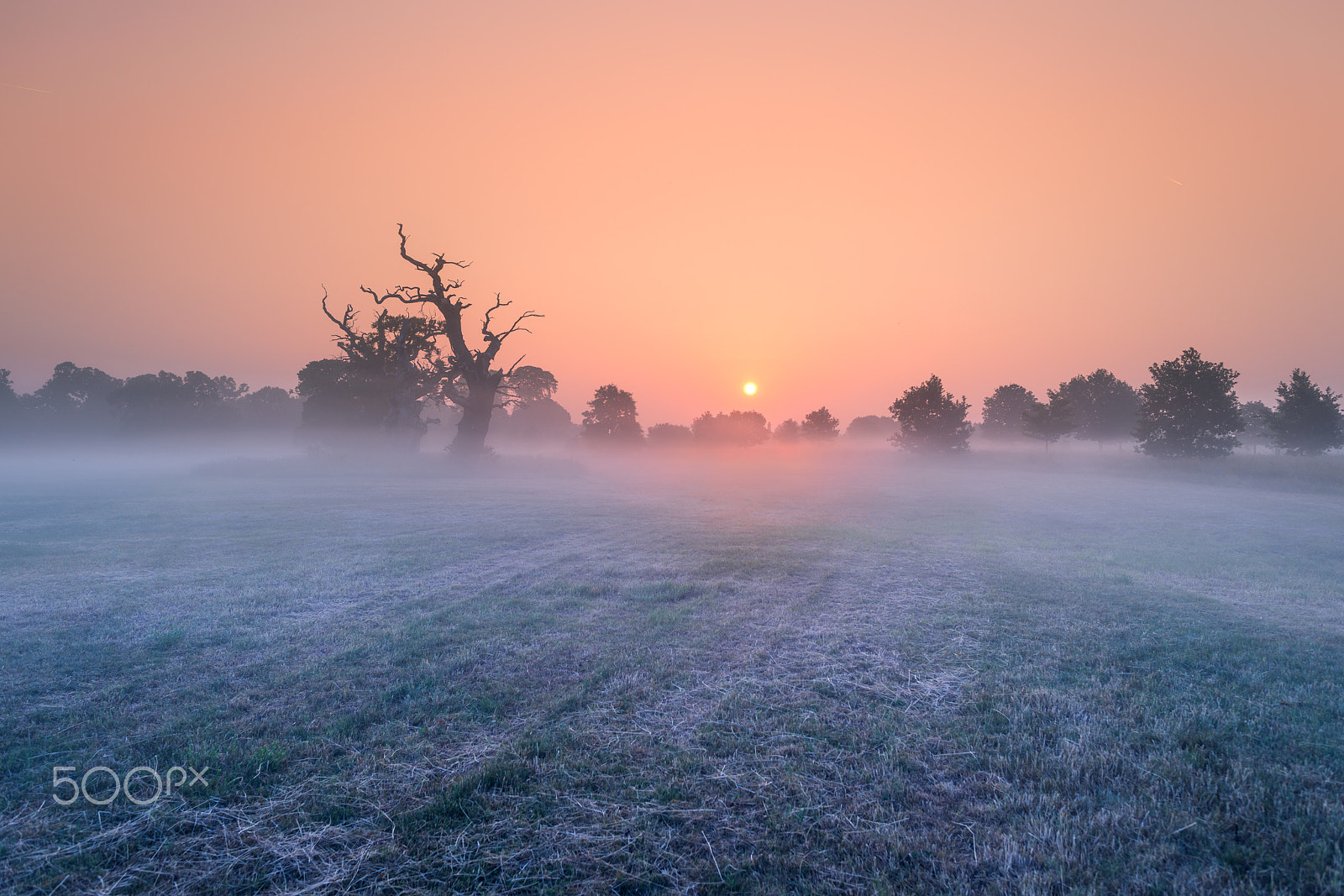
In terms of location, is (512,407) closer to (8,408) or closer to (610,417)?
(610,417)

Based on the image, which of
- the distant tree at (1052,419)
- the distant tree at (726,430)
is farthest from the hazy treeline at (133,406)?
the distant tree at (1052,419)

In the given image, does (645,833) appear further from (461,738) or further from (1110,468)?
(1110,468)

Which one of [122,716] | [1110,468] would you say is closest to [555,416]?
[1110,468]

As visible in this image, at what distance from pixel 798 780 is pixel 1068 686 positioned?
3.55m

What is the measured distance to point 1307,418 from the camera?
45.5 m

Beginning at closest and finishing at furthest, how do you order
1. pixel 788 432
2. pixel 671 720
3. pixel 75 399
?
pixel 671 720 → pixel 75 399 → pixel 788 432

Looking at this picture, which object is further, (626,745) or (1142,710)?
(1142,710)

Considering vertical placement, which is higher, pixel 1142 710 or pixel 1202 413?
pixel 1202 413

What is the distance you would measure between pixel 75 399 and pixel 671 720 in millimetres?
121912

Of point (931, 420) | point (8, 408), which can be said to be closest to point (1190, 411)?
point (931, 420)

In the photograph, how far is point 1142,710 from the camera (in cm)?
501

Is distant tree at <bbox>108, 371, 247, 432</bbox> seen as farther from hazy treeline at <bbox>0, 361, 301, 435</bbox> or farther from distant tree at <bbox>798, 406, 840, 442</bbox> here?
distant tree at <bbox>798, 406, 840, 442</bbox>

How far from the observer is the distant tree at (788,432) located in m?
122

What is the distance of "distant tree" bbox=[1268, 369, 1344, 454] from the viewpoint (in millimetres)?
45062
